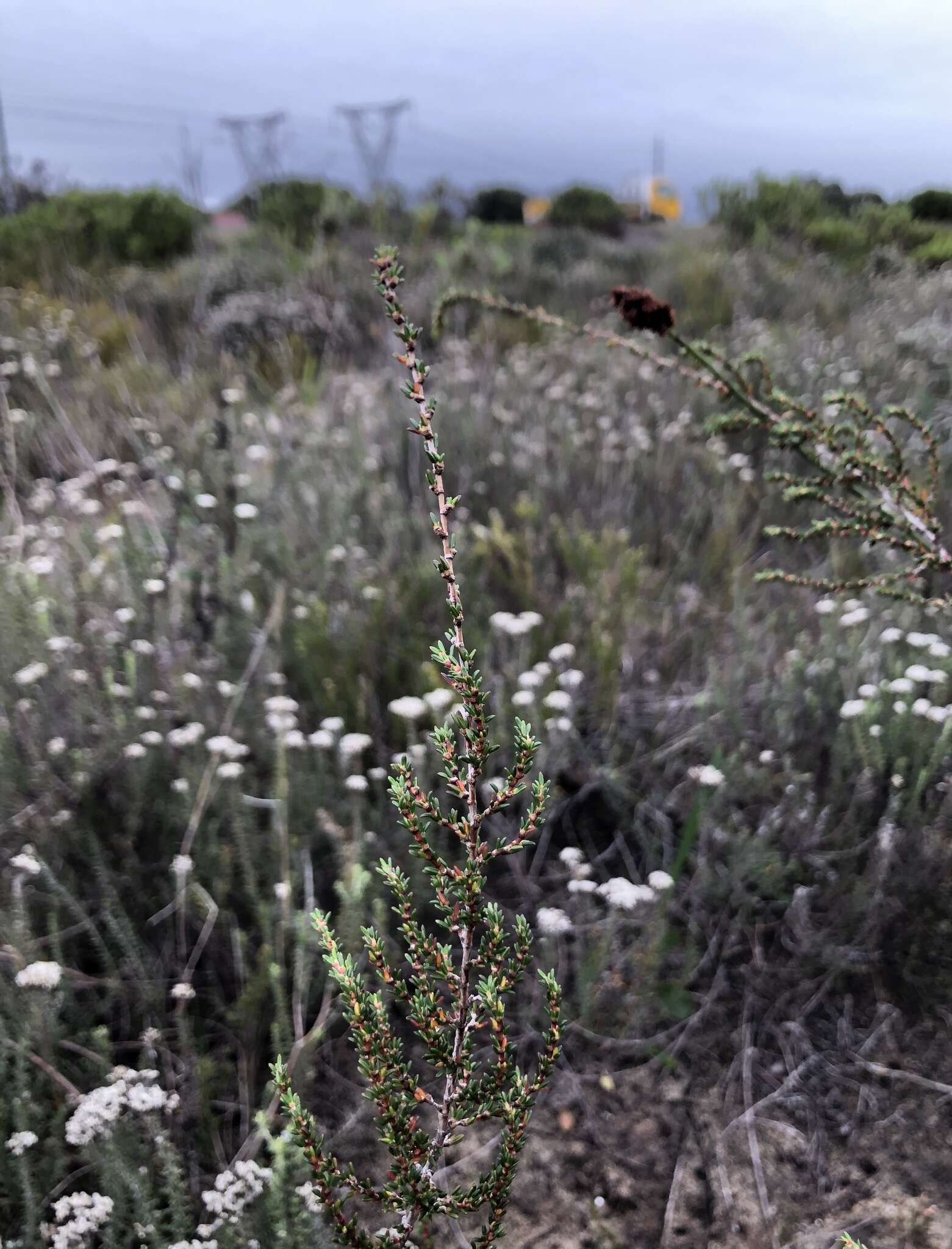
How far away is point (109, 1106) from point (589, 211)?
18278mm

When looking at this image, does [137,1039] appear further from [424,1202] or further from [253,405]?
[253,405]

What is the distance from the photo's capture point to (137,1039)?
1.92 m

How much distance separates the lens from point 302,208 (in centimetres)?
1111

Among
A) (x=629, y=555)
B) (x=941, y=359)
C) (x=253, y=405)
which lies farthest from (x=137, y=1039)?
(x=941, y=359)

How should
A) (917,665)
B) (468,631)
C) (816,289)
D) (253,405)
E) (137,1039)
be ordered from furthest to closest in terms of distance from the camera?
(816,289) < (253,405) < (468,631) < (917,665) < (137,1039)

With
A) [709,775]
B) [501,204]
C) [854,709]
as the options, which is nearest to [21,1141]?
[709,775]

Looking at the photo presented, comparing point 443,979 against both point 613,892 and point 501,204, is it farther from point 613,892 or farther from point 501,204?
point 501,204

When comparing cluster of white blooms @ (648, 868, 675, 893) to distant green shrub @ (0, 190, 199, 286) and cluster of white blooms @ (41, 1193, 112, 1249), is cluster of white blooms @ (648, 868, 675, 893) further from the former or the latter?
distant green shrub @ (0, 190, 199, 286)

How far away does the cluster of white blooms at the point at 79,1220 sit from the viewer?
4.52ft

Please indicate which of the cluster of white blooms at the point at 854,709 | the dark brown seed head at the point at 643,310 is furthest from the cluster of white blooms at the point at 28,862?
the cluster of white blooms at the point at 854,709

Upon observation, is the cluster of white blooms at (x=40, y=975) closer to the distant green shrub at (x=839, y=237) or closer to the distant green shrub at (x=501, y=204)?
the distant green shrub at (x=839, y=237)

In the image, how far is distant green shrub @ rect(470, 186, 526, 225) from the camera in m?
20.1

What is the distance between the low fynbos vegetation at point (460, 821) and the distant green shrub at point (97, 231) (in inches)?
258

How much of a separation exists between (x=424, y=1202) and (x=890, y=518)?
45.8 inches
